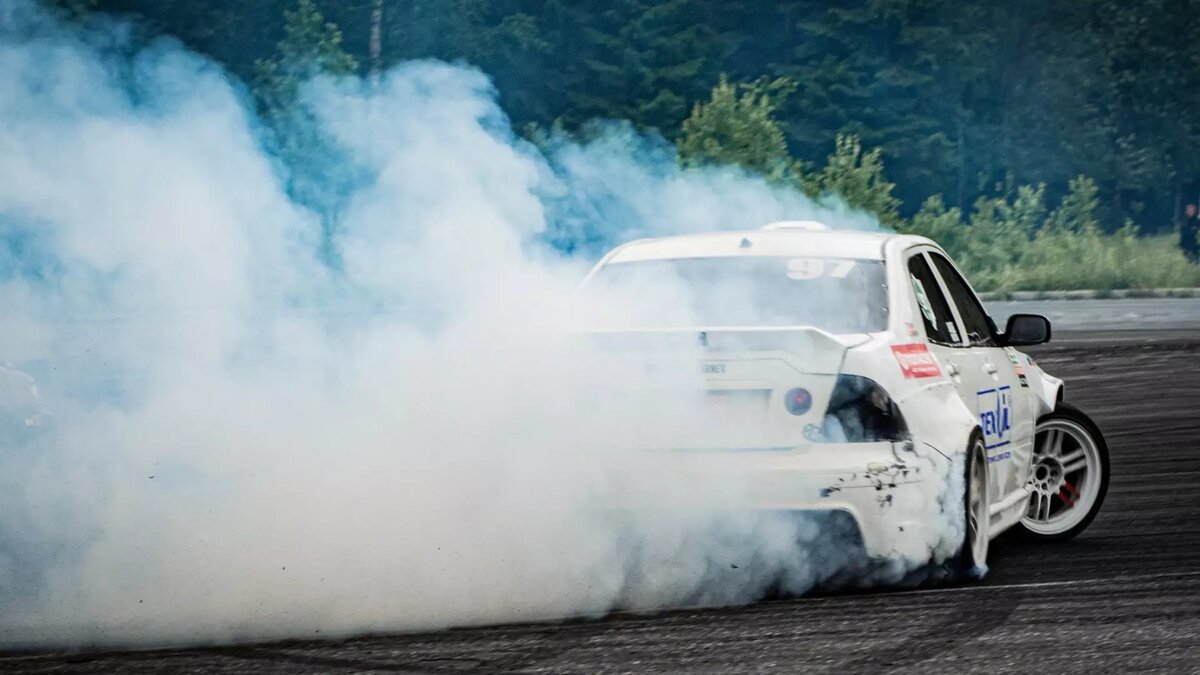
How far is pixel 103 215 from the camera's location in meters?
7.76

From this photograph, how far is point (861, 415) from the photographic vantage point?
6.59 metres

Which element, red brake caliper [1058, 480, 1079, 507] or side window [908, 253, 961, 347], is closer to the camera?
side window [908, 253, 961, 347]

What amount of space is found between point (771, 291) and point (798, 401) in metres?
0.81

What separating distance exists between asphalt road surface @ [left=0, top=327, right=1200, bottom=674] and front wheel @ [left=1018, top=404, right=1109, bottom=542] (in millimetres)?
424

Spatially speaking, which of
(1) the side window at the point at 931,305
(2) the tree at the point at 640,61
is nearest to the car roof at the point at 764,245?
(1) the side window at the point at 931,305

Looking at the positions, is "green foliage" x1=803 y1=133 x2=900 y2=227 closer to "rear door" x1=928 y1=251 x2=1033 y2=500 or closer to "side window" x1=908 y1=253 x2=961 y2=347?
"rear door" x1=928 y1=251 x2=1033 y2=500

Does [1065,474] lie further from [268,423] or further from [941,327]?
[268,423]

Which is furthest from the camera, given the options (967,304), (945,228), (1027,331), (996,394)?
(945,228)

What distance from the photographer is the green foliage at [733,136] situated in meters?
28.7

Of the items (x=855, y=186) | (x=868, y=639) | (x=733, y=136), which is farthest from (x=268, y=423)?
(x=855, y=186)

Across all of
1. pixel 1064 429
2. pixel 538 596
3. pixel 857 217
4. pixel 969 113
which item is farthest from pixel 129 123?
pixel 969 113

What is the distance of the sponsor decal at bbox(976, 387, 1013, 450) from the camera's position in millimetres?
7438

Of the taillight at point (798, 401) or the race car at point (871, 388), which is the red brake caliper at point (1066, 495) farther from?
the taillight at point (798, 401)

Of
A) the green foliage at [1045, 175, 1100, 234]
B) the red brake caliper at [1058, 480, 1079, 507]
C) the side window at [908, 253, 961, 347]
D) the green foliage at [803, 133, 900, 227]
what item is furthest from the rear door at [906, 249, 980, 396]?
the green foliage at [1045, 175, 1100, 234]
